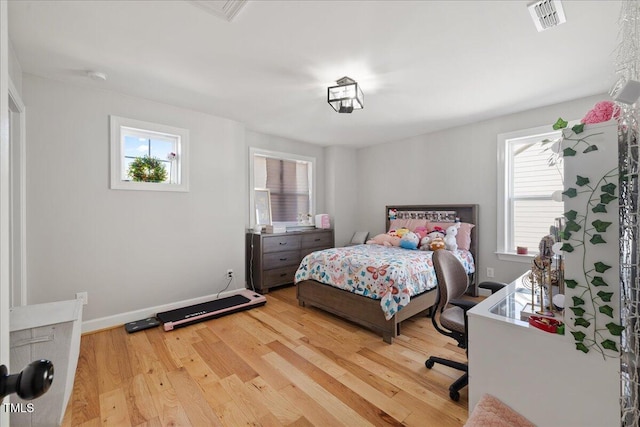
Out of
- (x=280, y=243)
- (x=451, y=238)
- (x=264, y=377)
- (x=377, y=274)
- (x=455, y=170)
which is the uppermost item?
(x=455, y=170)

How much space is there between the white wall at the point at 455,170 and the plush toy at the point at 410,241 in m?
0.91

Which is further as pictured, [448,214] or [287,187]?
[287,187]

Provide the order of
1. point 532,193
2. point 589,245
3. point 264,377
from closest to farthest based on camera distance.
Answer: point 589,245 < point 264,377 < point 532,193

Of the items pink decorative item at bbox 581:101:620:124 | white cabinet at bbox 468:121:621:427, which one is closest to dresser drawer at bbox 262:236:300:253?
white cabinet at bbox 468:121:621:427

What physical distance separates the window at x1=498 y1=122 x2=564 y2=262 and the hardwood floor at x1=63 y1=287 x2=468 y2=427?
181cm

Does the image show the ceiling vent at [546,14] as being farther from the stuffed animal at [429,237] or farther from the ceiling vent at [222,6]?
the stuffed animal at [429,237]

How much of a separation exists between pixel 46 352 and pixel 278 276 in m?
2.72

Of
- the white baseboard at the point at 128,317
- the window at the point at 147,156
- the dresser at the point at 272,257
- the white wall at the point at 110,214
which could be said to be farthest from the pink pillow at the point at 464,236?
the window at the point at 147,156

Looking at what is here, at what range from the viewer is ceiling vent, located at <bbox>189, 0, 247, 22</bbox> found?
5.30 ft

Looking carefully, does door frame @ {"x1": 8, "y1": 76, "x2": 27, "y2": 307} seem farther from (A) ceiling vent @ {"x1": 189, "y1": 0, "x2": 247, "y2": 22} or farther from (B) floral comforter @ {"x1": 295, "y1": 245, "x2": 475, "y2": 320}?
(B) floral comforter @ {"x1": 295, "y1": 245, "x2": 475, "y2": 320}

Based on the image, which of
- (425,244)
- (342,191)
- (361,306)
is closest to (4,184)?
(361,306)

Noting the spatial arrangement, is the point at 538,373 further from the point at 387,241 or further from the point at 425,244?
the point at 387,241

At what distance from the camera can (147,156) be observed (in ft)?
10.1

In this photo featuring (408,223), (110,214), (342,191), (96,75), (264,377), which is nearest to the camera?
(264,377)
